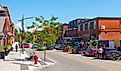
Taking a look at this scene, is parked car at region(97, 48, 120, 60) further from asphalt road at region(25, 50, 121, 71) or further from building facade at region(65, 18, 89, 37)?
building facade at region(65, 18, 89, 37)

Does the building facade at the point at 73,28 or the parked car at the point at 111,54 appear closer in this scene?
the parked car at the point at 111,54

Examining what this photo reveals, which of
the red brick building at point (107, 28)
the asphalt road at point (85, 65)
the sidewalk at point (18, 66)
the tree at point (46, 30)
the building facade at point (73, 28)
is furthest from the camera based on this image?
the building facade at point (73, 28)

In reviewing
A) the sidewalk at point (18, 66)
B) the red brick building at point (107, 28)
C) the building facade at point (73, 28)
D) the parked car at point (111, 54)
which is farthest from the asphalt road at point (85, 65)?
the building facade at point (73, 28)

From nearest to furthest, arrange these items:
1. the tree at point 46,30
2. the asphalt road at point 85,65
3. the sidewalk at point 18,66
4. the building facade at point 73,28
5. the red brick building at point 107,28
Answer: the sidewalk at point 18,66 < the asphalt road at point 85,65 < the tree at point 46,30 < the red brick building at point 107,28 < the building facade at point 73,28

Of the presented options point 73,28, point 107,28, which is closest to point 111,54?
point 107,28

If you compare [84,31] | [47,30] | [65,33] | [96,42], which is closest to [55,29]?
[47,30]

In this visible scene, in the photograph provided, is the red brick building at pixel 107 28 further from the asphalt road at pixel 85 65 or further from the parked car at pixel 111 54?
the asphalt road at pixel 85 65

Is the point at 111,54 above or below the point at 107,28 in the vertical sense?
below

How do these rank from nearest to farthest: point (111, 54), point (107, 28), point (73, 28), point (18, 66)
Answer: point (18, 66)
point (111, 54)
point (107, 28)
point (73, 28)

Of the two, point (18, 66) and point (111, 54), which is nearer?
point (18, 66)

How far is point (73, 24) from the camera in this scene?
11744cm

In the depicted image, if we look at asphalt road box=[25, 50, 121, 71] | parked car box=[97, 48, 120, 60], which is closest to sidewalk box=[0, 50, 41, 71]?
asphalt road box=[25, 50, 121, 71]

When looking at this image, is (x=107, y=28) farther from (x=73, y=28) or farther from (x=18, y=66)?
(x=18, y=66)

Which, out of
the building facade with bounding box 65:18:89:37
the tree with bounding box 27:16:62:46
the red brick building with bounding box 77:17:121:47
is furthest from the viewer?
the building facade with bounding box 65:18:89:37
